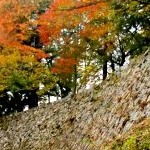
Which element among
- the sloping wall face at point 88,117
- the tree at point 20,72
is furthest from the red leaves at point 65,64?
the tree at point 20,72

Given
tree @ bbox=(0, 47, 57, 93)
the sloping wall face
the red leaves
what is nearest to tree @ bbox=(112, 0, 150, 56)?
the sloping wall face

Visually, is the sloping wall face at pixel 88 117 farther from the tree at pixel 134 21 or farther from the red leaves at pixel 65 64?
the red leaves at pixel 65 64

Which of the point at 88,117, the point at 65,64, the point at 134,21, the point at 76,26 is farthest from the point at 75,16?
the point at 88,117

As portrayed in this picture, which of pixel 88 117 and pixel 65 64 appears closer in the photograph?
pixel 88 117

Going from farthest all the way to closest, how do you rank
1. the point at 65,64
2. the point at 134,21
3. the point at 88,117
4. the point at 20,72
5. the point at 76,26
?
the point at 20,72 → the point at 65,64 → the point at 76,26 → the point at 88,117 → the point at 134,21

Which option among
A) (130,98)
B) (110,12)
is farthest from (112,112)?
(110,12)

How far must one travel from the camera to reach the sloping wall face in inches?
503

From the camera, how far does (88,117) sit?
16.5 m

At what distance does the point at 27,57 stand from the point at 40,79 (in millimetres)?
2178

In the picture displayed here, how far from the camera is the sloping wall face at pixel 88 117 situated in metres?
12.8

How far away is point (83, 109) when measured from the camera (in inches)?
696

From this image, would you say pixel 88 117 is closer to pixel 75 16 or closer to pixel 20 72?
pixel 75 16

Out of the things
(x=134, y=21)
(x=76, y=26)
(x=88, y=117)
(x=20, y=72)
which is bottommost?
(x=88, y=117)

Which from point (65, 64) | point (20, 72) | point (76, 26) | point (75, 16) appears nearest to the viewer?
point (75, 16)
